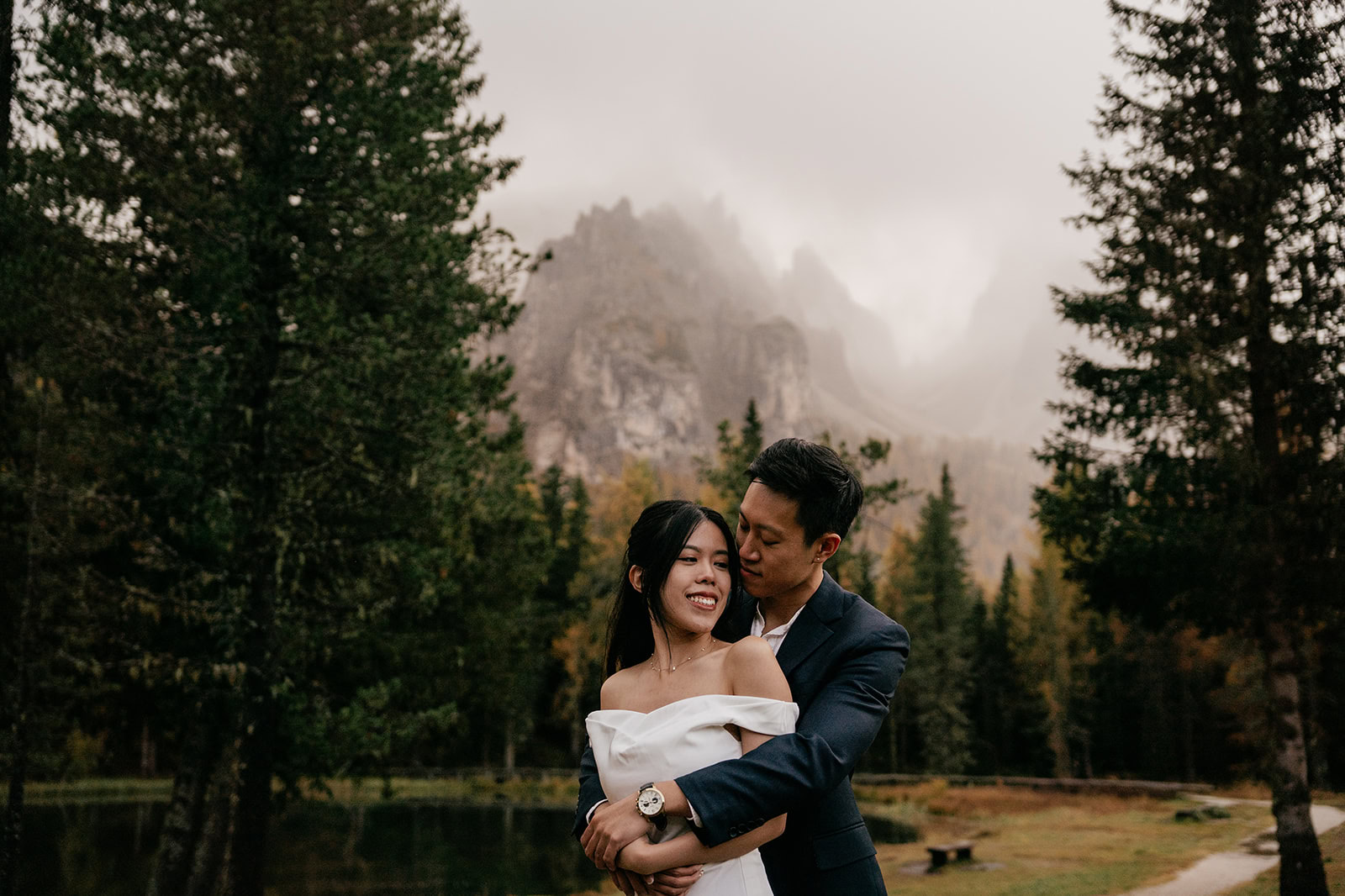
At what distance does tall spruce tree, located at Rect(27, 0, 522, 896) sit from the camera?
9820mm

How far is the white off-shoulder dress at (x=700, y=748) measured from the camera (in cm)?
262

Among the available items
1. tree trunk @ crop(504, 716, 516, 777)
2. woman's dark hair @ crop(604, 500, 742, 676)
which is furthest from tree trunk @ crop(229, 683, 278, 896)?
tree trunk @ crop(504, 716, 516, 777)

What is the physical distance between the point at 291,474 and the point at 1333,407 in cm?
1307

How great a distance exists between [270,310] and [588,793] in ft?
30.7

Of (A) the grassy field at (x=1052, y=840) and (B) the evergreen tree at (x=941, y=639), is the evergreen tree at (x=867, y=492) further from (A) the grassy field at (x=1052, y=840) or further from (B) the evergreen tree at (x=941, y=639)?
(B) the evergreen tree at (x=941, y=639)

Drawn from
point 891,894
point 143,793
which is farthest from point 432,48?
point 143,793

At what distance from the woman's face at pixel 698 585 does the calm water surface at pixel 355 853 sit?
14.1 metres

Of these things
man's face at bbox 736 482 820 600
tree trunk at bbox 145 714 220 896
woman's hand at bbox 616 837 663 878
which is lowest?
tree trunk at bbox 145 714 220 896

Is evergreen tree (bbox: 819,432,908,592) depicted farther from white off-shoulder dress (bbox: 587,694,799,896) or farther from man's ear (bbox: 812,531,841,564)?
white off-shoulder dress (bbox: 587,694,799,896)

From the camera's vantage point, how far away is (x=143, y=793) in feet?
116

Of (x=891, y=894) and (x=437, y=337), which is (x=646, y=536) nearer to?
(x=437, y=337)

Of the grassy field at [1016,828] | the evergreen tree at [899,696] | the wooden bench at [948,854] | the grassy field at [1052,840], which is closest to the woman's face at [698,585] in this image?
the grassy field at [1016,828]

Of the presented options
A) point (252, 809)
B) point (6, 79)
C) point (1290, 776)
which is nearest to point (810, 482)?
point (252, 809)

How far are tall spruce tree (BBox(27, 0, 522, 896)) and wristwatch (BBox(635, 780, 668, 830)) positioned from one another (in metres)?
8.17
